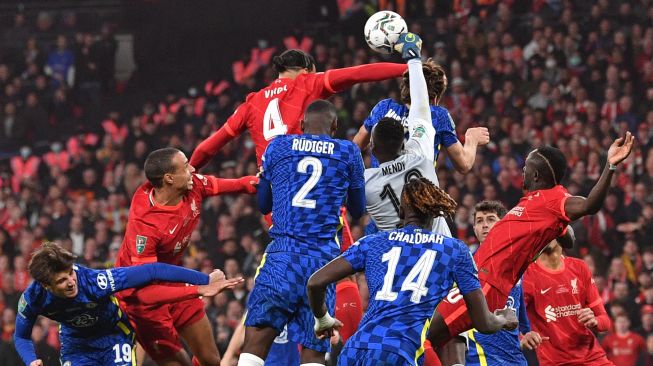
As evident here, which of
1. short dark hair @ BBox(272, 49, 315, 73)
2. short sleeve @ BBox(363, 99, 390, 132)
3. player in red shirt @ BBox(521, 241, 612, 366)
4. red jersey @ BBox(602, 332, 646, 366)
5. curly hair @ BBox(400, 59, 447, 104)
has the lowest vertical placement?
red jersey @ BBox(602, 332, 646, 366)

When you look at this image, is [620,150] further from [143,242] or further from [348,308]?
[143,242]

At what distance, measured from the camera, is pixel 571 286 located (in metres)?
10.8

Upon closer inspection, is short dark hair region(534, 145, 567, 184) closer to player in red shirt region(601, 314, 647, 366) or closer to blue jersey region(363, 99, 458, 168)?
blue jersey region(363, 99, 458, 168)

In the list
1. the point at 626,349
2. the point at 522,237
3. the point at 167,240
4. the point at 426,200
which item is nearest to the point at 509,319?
the point at 426,200

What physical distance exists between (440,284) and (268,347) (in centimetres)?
156

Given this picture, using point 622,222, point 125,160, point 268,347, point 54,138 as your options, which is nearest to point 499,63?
point 622,222

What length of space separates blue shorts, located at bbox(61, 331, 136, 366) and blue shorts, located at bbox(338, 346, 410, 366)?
97.5 inches

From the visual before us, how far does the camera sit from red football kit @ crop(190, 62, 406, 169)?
9695mm

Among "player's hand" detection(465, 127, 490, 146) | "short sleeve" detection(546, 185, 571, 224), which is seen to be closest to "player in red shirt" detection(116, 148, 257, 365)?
"player's hand" detection(465, 127, 490, 146)

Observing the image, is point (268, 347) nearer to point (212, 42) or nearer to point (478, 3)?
point (478, 3)

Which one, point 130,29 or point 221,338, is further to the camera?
point 130,29

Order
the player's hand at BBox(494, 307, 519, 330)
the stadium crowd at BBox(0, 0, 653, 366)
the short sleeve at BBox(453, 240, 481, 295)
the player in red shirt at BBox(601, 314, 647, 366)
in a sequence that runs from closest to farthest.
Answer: the short sleeve at BBox(453, 240, 481, 295) < the player's hand at BBox(494, 307, 519, 330) < the player in red shirt at BBox(601, 314, 647, 366) < the stadium crowd at BBox(0, 0, 653, 366)

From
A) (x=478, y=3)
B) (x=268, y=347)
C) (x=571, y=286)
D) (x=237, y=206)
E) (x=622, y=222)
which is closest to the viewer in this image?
(x=268, y=347)

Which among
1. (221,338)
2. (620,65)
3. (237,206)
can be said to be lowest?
(221,338)
